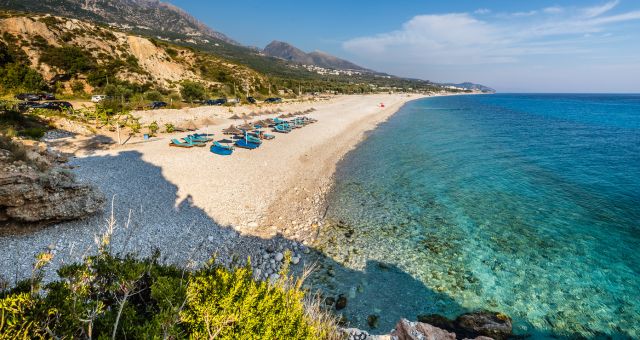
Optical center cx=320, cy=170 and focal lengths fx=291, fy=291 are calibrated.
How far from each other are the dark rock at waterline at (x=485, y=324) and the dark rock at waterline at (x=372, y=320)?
2466 mm

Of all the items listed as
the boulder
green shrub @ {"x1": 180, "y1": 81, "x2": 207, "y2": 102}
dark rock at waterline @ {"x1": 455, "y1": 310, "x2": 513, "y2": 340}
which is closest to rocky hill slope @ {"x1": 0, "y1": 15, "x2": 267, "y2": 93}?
green shrub @ {"x1": 180, "y1": 81, "x2": 207, "y2": 102}

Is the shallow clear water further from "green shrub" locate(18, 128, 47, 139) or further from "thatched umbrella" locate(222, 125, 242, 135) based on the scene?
"green shrub" locate(18, 128, 47, 139)

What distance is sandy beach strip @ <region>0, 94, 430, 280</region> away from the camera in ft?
33.9

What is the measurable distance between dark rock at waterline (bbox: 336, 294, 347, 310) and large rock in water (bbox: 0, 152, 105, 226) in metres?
10.1

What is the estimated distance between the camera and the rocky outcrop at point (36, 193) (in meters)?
9.34

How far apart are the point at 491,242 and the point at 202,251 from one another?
12665 mm

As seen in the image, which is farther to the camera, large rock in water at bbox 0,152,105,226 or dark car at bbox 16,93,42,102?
dark car at bbox 16,93,42,102

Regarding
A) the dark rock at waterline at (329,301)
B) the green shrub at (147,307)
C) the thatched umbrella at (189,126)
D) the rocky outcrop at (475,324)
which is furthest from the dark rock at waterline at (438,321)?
the thatched umbrella at (189,126)

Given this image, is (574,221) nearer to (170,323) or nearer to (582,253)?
(582,253)

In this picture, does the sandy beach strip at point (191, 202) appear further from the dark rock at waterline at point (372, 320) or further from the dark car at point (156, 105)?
the dark car at point (156, 105)

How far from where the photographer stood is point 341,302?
31.3 feet

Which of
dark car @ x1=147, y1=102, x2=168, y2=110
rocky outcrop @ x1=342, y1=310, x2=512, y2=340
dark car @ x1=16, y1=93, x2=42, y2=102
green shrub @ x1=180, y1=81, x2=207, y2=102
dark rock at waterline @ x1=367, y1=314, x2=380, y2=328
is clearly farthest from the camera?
green shrub @ x1=180, y1=81, x2=207, y2=102

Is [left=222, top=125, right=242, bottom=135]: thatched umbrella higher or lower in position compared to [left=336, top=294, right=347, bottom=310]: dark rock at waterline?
higher

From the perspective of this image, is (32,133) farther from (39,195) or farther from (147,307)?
(147,307)
